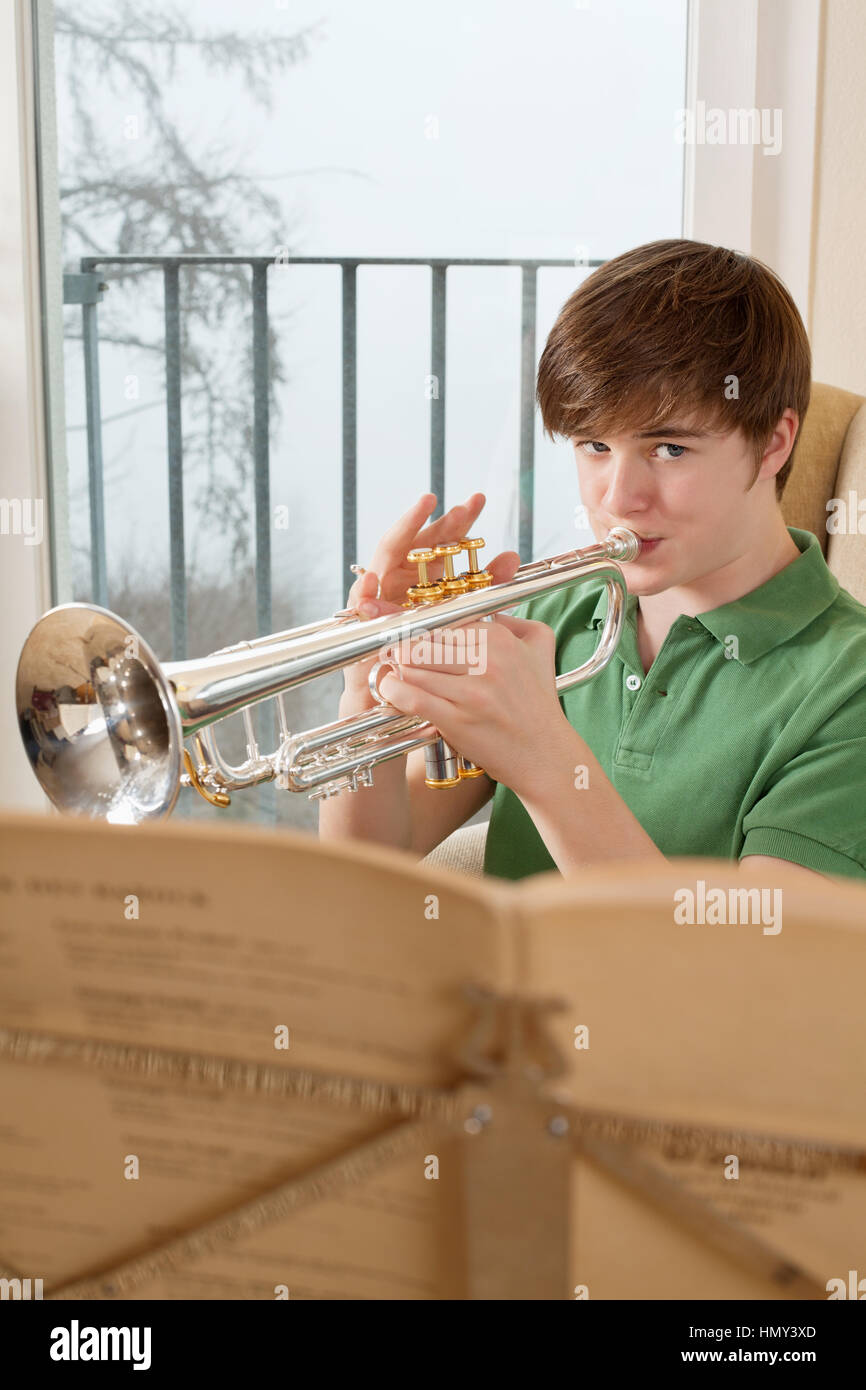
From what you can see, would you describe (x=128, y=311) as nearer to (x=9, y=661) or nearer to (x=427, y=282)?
(x=427, y=282)

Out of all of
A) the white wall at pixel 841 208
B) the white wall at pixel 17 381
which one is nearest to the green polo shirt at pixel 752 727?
the white wall at pixel 841 208

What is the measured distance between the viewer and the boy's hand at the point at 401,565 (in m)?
1.00

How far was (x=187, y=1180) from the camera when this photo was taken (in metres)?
0.44

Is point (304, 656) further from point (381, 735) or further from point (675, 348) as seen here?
point (675, 348)

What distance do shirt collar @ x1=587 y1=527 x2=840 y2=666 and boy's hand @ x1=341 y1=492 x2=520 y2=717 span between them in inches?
7.1

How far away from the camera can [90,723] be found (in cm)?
82

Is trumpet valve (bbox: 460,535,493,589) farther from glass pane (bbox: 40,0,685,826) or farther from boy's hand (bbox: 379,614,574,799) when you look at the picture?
glass pane (bbox: 40,0,685,826)

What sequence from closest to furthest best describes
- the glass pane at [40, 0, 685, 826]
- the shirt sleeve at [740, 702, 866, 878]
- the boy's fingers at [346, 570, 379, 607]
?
the shirt sleeve at [740, 702, 866, 878], the boy's fingers at [346, 570, 379, 607], the glass pane at [40, 0, 685, 826]

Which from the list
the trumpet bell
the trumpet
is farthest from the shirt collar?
the trumpet bell

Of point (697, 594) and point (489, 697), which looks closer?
point (489, 697)

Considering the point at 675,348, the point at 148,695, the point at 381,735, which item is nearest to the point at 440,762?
the point at 381,735

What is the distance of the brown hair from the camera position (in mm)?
973

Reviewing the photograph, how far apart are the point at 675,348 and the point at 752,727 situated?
309 mm

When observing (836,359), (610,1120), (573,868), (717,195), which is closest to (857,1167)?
(610,1120)
